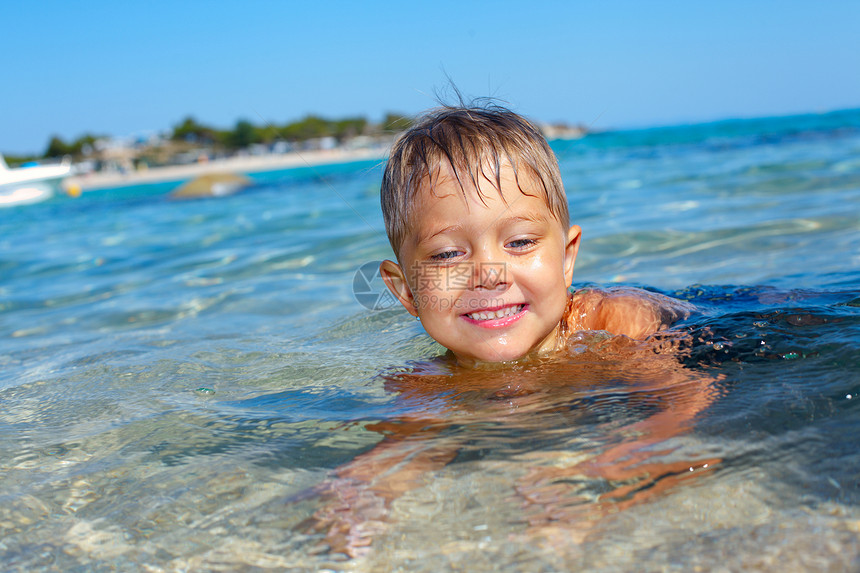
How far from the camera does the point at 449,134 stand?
247cm

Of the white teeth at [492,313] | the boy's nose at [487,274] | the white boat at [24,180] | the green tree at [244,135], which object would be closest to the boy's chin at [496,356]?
the white teeth at [492,313]

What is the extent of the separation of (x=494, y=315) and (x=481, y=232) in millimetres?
309

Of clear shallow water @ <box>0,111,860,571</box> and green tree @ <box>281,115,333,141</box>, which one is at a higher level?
green tree @ <box>281,115,333,141</box>

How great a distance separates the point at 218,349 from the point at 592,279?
2.57m

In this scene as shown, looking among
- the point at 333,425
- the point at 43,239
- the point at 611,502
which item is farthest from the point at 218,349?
the point at 43,239

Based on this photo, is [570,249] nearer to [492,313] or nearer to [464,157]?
[492,313]

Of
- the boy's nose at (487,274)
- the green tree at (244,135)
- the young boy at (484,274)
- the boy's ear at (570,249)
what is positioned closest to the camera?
the young boy at (484,274)

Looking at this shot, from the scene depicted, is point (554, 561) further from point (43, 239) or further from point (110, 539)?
point (43, 239)

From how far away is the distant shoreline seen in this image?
5584cm

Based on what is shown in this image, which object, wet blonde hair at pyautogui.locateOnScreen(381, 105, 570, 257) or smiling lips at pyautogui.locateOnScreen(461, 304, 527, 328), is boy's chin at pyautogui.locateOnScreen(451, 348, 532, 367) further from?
wet blonde hair at pyautogui.locateOnScreen(381, 105, 570, 257)

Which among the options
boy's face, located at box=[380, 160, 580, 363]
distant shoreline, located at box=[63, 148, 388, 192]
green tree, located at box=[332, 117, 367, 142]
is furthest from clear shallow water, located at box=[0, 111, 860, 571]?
green tree, located at box=[332, 117, 367, 142]

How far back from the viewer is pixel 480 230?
2.29 metres

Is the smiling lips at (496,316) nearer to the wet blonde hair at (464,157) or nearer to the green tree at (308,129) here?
the wet blonde hair at (464,157)

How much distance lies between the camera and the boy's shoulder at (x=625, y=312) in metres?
2.76
